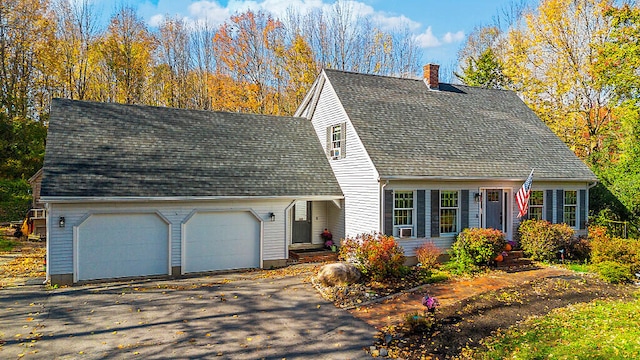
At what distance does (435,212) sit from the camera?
43.9 ft

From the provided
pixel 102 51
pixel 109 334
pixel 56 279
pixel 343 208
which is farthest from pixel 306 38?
pixel 109 334

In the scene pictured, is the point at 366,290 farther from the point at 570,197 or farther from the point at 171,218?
the point at 570,197

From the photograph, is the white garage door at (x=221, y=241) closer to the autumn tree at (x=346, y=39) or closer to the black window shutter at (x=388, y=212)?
the black window shutter at (x=388, y=212)

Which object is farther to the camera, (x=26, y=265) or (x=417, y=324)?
(x=26, y=265)

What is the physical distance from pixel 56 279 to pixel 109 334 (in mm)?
4748

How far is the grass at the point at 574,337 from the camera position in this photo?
6.36 meters

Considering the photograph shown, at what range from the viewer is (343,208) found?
1499 centimetres

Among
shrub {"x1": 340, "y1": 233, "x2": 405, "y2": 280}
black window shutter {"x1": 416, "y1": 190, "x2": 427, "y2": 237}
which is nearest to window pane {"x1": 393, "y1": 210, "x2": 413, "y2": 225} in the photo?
black window shutter {"x1": 416, "y1": 190, "x2": 427, "y2": 237}

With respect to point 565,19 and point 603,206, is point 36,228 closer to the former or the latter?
point 603,206

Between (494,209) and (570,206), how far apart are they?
3721mm

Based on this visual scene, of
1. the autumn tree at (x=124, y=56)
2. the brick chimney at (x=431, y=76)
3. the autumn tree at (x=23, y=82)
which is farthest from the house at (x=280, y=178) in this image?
the autumn tree at (x=124, y=56)

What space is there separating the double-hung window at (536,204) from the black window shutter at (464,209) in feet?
10.1

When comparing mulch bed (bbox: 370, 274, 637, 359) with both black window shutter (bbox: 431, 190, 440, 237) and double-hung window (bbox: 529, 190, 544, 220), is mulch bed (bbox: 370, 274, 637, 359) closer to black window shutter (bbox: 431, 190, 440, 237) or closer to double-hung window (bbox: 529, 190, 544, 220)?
black window shutter (bbox: 431, 190, 440, 237)

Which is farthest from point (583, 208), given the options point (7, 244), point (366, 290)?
point (7, 244)
